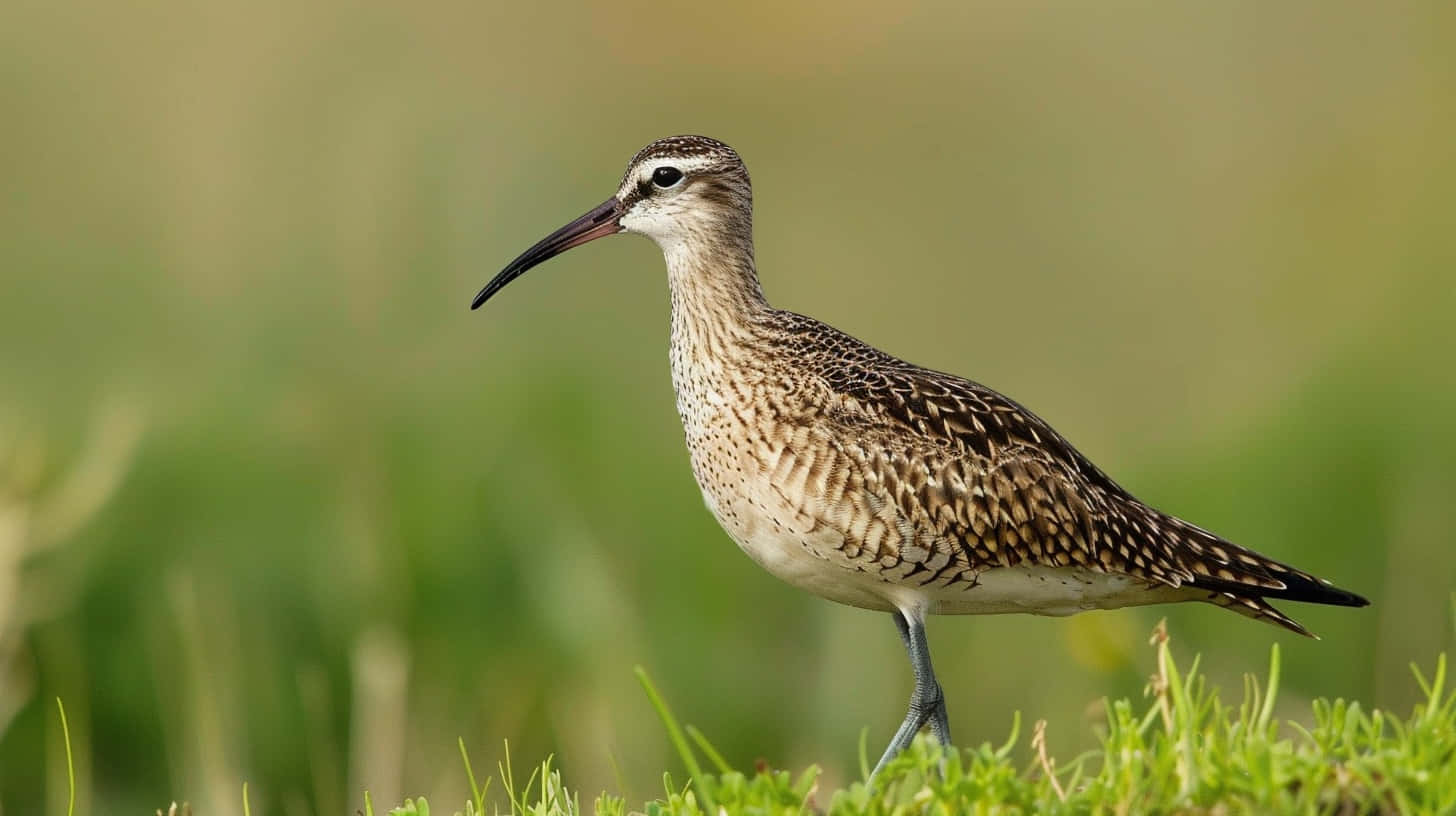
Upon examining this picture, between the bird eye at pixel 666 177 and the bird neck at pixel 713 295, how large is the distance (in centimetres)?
22

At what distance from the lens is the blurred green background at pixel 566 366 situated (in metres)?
9.02

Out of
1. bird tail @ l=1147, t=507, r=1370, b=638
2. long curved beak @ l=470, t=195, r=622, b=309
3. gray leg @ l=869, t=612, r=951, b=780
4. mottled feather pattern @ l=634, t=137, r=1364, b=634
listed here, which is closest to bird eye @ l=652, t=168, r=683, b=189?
long curved beak @ l=470, t=195, r=622, b=309

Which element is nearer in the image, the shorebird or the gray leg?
the shorebird

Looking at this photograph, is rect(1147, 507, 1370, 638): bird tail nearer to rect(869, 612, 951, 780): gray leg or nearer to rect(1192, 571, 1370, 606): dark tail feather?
rect(1192, 571, 1370, 606): dark tail feather

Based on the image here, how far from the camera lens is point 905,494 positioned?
648 cm

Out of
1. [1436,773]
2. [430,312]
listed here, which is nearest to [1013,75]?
[430,312]

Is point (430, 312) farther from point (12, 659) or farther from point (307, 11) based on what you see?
point (307, 11)

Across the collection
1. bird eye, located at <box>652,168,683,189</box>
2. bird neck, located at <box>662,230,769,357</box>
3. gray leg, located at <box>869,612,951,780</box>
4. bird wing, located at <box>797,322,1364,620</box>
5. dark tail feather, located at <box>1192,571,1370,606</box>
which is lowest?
gray leg, located at <box>869,612,951,780</box>

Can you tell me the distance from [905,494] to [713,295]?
1.11 meters

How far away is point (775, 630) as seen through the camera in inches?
404

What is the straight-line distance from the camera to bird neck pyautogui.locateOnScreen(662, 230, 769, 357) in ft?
23.0

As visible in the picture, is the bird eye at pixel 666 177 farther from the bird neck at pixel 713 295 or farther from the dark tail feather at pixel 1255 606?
the dark tail feather at pixel 1255 606

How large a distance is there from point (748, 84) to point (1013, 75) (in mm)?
2761

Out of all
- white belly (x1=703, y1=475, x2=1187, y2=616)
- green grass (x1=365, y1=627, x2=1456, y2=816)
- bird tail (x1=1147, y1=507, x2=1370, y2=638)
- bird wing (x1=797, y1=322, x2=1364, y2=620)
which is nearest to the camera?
green grass (x1=365, y1=627, x2=1456, y2=816)
